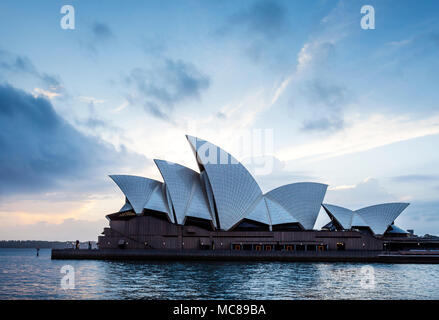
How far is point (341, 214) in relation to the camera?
2643 inches

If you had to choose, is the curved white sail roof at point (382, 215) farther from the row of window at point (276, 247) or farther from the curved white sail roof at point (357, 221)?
the row of window at point (276, 247)

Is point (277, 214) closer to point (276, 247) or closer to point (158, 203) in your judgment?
point (276, 247)

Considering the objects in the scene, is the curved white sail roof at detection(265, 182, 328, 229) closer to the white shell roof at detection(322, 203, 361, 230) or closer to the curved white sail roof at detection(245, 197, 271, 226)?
the curved white sail roof at detection(245, 197, 271, 226)

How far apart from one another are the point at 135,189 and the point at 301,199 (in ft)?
89.5

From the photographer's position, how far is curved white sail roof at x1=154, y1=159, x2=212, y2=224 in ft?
184

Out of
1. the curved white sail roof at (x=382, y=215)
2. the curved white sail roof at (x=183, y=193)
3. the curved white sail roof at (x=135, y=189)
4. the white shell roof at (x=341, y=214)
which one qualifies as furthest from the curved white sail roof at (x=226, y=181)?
the curved white sail roof at (x=382, y=215)

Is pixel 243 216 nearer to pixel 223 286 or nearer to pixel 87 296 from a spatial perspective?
pixel 223 286

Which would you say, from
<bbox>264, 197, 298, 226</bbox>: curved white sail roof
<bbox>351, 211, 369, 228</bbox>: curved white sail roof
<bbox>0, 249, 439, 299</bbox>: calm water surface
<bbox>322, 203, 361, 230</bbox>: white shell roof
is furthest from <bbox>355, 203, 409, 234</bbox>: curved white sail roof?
<bbox>0, 249, 439, 299</bbox>: calm water surface

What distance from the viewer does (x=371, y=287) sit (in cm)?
2545

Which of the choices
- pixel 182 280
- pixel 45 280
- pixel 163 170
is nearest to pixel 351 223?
pixel 163 170

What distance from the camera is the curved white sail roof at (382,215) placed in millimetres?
68125

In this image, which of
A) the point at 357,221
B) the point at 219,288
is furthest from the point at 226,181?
the point at 219,288
